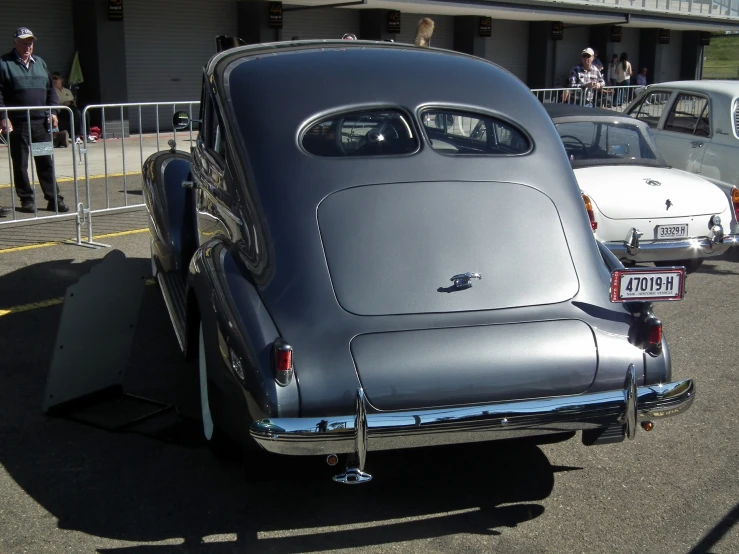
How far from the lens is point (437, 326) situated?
3.76m

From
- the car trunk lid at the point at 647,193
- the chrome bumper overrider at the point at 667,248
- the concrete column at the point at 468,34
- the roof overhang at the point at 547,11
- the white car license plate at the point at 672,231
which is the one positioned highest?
the roof overhang at the point at 547,11

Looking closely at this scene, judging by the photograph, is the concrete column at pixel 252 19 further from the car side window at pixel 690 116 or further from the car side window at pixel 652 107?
the car side window at pixel 690 116

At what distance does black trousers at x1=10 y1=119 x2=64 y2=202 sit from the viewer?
954 centimetres

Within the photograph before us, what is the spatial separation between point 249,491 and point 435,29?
25.2m

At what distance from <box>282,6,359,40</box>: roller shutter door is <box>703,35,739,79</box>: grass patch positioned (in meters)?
35.1

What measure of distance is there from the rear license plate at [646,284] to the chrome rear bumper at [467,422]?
37cm

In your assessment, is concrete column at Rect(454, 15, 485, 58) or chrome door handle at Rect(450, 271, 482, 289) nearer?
chrome door handle at Rect(450, 271, 482, 289)

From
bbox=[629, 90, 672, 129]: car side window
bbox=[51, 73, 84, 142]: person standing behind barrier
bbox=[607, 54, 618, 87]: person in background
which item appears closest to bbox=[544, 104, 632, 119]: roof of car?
bbox=[629, 90, 672, 129]: car side window

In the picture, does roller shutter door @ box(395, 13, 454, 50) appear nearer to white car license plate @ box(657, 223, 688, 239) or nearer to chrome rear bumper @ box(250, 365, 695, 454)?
white car license plate @ box(657, 223, 688, 239)

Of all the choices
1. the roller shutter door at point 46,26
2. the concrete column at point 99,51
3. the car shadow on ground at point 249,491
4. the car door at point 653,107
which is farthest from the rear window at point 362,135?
the concrete column at point 99,51

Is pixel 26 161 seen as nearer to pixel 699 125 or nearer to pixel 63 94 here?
pixel 699 125

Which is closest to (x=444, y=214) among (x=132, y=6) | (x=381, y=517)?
(x=381, y=517)

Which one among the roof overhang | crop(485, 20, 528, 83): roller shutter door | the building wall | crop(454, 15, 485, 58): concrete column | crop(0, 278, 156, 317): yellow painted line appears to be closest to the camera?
crop(0, 278, 156, 317): yellow painted line

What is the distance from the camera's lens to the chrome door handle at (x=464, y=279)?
3932 mm
